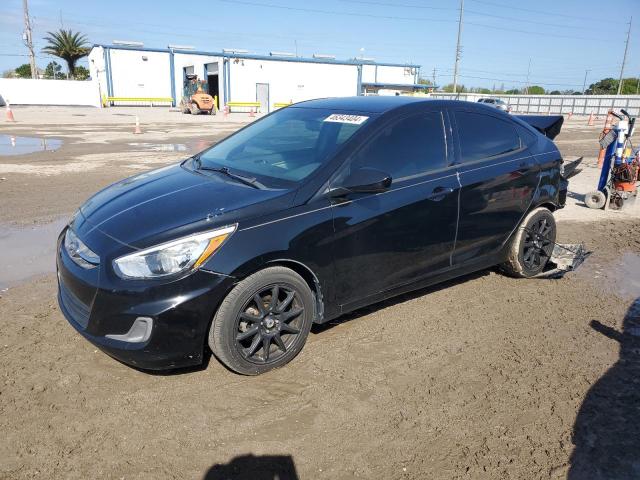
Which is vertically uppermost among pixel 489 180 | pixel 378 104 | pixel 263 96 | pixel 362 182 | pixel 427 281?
pixel 378 104

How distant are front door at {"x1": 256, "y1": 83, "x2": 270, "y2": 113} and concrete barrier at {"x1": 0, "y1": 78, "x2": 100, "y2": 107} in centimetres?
1433

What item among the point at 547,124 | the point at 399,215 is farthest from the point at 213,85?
the point at 399,215

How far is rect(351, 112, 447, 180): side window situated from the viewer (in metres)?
3.68

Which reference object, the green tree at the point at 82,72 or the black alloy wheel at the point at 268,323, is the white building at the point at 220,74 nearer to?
the green tree at the point at 82,72

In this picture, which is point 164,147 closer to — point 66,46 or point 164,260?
point 164,260

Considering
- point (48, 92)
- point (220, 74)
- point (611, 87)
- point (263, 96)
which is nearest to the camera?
point (48, 92)

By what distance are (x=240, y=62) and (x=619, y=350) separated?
47.1 meters

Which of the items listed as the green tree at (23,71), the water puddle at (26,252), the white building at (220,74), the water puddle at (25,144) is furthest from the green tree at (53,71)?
the water puddle at (26,252)

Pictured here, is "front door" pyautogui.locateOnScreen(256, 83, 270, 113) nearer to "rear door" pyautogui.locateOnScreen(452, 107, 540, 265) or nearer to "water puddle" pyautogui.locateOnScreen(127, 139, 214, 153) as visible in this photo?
"water puddle" pyautogui.locateOnScreen(127, 139, 214, 153)

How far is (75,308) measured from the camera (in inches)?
124

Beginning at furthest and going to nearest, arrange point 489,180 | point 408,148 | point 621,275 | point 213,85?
point 213,85 → point 621,275 → point 489,180 → point 408,148

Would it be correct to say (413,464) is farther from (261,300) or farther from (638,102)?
(638,102)

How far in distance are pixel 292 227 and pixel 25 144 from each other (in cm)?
1518

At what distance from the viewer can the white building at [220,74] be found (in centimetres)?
4503
